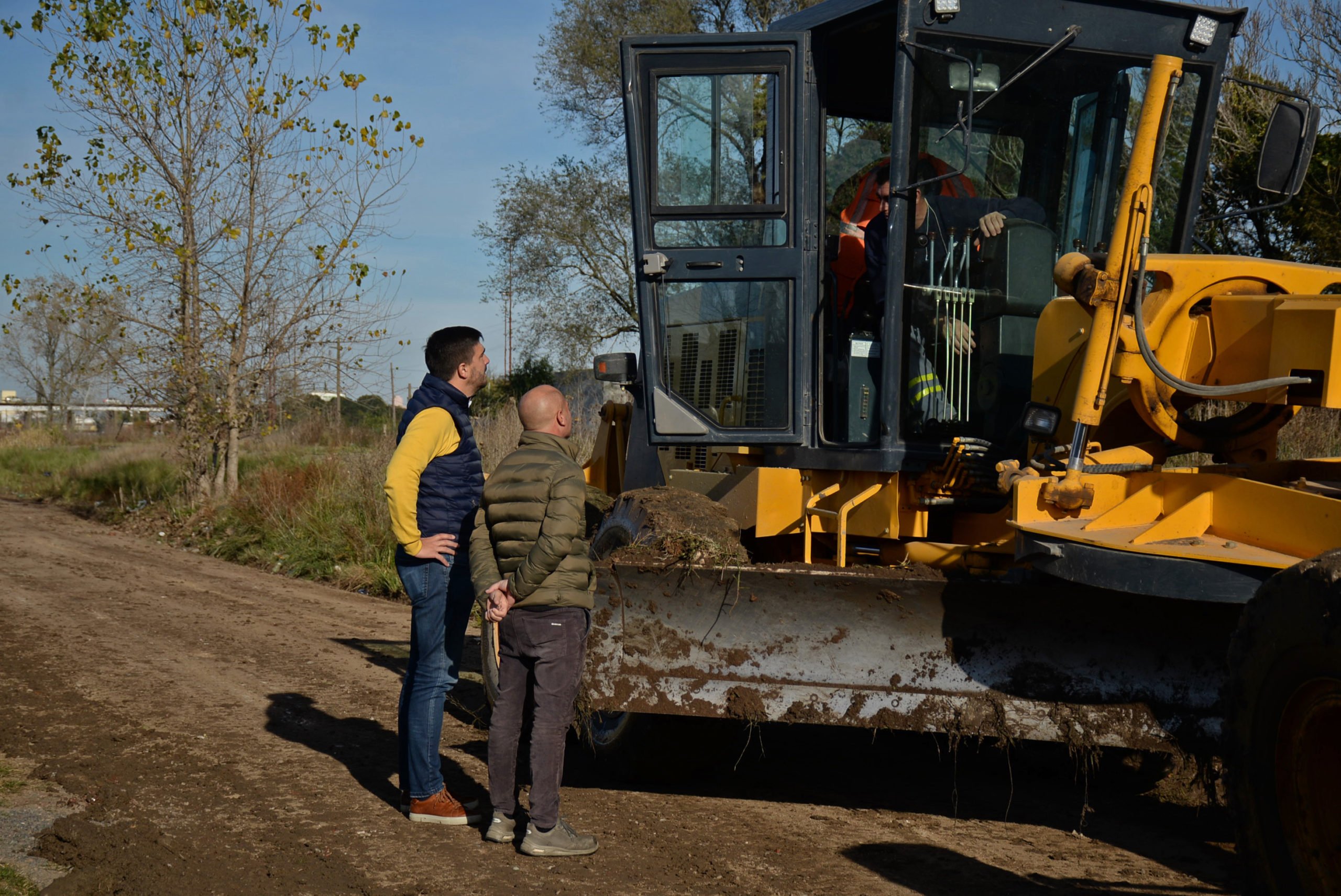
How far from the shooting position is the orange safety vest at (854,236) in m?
5.53

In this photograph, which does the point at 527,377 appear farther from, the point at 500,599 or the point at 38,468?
the point at 500,599

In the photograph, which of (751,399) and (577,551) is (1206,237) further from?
(577,551)

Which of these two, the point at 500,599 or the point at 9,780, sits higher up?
the point at 500,599

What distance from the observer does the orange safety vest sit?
18.1 ft

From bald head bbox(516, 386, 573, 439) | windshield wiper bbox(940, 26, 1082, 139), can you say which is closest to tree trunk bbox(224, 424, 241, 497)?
bald head bbox(516, 386, 573, 439)

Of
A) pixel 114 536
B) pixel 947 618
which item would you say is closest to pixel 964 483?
pixel 947 618

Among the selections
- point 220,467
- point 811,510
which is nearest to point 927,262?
point 811,510

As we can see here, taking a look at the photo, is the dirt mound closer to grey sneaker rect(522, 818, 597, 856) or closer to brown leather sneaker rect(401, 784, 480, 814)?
grey sneaker rect(522, 818, 597, 856)

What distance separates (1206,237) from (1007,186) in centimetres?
774

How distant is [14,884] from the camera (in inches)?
152

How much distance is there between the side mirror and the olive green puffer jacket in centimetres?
282

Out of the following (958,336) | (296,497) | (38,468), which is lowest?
(38,468)

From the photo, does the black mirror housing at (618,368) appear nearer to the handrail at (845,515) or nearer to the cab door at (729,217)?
the cab door at (729,217)

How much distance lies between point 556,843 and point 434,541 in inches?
47.9
